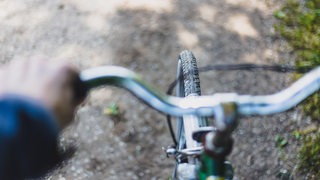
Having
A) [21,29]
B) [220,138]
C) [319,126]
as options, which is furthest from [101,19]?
[220,138]

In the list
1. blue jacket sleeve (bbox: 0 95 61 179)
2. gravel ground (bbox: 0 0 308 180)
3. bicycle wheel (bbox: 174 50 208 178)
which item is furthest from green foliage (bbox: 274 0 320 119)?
blue jacket sleeve (bbox: 0 95 61 179)

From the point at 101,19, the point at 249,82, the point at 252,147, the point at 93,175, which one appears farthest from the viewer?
the point at 101,19

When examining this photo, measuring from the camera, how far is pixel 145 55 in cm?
390

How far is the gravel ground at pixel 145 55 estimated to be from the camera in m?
3.40

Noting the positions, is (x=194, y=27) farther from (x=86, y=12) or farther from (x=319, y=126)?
(x=319, y=126)

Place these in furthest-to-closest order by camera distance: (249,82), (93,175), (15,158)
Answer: (249,82)
(93,175)
(15,158)

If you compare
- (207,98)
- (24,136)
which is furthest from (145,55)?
(24,136)

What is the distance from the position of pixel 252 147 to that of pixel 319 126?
0.57 meters

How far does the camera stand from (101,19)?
4.14 m

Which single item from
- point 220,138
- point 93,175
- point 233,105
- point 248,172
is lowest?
point 93,175

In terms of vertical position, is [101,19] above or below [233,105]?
below

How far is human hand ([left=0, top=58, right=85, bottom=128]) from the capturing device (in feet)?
3.97

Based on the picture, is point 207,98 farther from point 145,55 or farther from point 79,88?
point 145,55

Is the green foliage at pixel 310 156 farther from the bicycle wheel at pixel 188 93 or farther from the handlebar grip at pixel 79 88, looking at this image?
the handlebar grip at pixel 79 88
